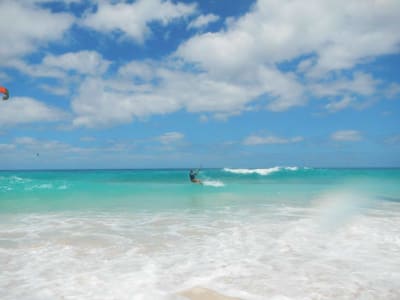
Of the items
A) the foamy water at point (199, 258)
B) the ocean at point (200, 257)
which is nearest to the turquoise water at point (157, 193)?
the ocean at point (200, 257)

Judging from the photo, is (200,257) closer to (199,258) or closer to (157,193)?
(199,258)

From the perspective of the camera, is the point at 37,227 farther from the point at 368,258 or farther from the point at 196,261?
the point at 368,258

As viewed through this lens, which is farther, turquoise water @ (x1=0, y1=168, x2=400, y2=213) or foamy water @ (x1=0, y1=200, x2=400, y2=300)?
turquoise water @ (x1=0, y1=168, x2=400, y2=213)

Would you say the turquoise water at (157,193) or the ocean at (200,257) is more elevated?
the ocean at (200,257)

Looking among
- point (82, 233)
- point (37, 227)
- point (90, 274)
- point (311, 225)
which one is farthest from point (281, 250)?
point (37, 227)

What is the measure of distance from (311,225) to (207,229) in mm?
3795

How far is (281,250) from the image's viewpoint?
800cm

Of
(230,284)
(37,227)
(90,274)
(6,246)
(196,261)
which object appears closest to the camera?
(230,284)

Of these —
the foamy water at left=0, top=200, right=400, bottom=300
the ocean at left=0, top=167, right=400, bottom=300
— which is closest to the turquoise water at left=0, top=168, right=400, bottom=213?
→ the ocean at left=0, top=167, right=400, bottom=300

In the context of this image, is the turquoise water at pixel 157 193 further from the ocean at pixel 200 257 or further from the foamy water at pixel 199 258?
the foamy water at pixel 199 258

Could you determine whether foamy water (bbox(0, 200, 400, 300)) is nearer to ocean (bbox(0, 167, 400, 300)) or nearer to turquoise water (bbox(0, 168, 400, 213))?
ocean (bbox(0, 167, 400, 300))

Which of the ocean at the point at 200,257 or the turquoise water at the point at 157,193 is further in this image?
the turquoise water at the point at 157,193

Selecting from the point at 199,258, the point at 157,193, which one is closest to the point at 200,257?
the point at 199,258

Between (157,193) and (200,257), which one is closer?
(200,257)
